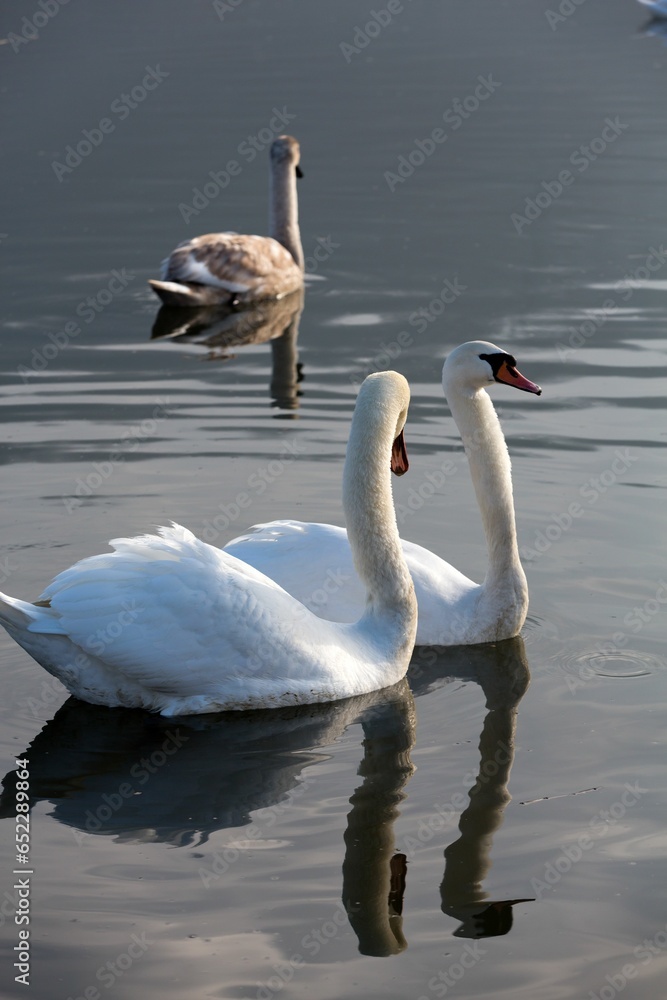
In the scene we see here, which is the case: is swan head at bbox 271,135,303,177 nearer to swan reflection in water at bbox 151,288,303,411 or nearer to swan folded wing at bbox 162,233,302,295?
swan folded wing at bbox 162,233,302,295

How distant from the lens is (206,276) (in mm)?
14516

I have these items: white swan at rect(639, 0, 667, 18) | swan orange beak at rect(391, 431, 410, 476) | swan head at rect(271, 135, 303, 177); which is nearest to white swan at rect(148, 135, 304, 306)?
swan head at rect(271, 135, 303, 177)

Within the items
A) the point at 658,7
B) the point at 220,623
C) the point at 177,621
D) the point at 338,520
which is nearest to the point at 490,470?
the point at 338,520

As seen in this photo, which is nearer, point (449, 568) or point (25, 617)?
point (25, 617)

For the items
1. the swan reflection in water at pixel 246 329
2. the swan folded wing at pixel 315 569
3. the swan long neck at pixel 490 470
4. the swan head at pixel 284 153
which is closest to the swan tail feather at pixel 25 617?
the swan folded wing at pixel 315 569

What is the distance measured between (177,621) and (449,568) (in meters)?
1.73

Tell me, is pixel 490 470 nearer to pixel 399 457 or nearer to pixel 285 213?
pixel 399 457

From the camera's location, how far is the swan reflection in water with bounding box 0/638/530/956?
17.8 feet

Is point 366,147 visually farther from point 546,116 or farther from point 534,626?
point 534,626

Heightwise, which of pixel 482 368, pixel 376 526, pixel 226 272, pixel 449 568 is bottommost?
pixel 226 272

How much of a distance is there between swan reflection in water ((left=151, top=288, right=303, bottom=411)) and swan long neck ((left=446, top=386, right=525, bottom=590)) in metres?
4.30

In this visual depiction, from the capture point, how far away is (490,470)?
771 cm

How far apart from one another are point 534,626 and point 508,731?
1159mm

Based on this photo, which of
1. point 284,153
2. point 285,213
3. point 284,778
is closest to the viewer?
point 284,778
